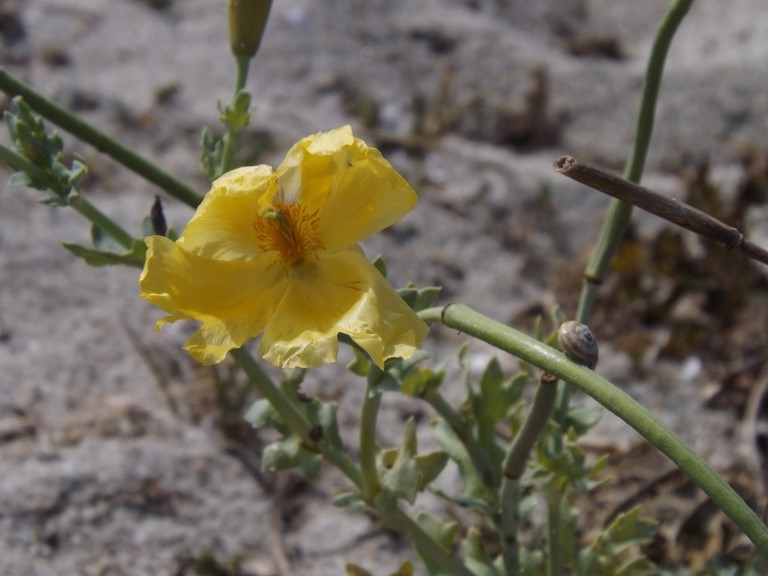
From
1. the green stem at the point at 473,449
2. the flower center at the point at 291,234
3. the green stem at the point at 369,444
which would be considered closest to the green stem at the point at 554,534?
the green stem at the point at 473,449

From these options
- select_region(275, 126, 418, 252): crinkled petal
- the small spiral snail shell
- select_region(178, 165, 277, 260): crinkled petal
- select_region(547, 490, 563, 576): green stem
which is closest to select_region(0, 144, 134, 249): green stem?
select_region(178, 165, 277, 260): crinkled petal

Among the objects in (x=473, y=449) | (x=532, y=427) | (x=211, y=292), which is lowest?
(x=473, y=449)

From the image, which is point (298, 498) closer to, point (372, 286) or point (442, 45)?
point (372, 286)

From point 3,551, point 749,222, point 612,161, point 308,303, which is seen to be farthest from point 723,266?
point 3,551

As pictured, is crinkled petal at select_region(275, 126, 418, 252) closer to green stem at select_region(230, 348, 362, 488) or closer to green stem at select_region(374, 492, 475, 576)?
green stem at select_region(230, 348, 362, 488)

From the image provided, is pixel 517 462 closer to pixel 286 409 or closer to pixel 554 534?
pixel 554 534

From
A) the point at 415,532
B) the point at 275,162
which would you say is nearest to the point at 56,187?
the point at 415,532
